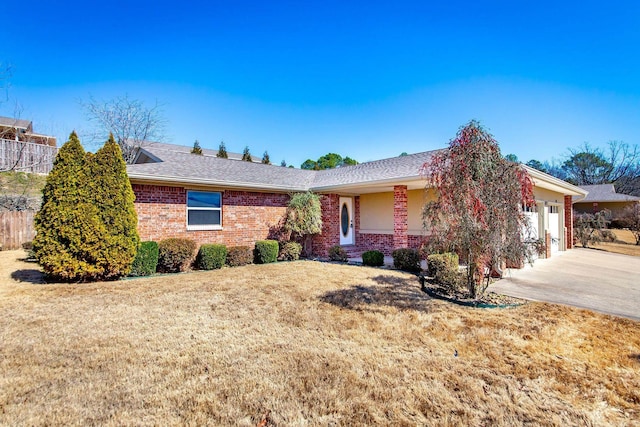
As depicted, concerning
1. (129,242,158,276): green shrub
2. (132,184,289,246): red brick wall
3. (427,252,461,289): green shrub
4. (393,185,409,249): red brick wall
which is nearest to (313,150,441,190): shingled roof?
(393,185,409,249): red brick wall

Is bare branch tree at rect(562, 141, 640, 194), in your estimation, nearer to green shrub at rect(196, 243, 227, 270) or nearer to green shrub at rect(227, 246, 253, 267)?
green shrub at rect(227, 246, 253, 267)

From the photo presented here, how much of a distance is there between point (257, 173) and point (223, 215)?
306 centimetres

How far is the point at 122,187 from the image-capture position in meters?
8.63

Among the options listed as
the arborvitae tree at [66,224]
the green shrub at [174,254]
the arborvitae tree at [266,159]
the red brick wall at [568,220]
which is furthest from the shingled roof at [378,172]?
the arborvitae tree at [266,159]

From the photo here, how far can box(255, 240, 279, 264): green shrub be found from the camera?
1159cm

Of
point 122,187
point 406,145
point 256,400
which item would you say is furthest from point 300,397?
point 406,145

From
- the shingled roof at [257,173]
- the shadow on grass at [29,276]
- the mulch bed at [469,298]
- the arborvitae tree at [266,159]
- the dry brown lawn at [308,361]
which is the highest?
the arborvitae tree at [266,159]

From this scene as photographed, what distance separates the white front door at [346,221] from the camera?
15.0 meters

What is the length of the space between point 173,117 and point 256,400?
26724mm

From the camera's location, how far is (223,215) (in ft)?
38.2

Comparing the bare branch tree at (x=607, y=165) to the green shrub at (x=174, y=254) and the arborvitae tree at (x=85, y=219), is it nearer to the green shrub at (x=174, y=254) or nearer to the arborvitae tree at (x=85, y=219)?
the green shrub at (x=174, y=254)

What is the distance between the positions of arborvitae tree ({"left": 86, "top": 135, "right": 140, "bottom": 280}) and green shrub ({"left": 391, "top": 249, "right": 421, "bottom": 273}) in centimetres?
808

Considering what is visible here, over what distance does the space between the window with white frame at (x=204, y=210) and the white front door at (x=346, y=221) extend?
590 cm

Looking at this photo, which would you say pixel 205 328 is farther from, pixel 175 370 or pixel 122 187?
pixel 122 187
